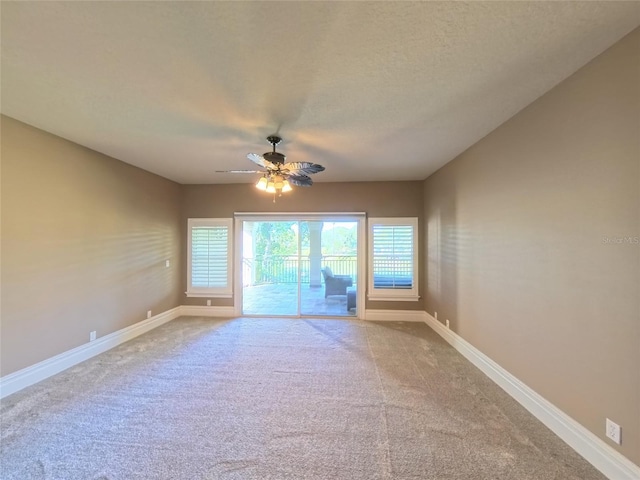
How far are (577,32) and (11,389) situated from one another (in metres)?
5.29

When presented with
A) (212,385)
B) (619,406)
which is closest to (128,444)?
(212,385)

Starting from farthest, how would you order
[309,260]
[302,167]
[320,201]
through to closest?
1. [309,260]
2. [320,201]
3. [302,167]

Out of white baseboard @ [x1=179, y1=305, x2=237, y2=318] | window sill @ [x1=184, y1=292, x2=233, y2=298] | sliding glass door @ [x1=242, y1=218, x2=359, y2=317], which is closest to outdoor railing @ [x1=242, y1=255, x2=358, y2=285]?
sliding glass door @ [x1=242, y1=218, x2=359, y2=317]

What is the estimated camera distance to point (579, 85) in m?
1.90

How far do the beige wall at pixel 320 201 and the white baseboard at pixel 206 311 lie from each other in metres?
0.10

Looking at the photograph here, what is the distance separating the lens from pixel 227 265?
5.39 m

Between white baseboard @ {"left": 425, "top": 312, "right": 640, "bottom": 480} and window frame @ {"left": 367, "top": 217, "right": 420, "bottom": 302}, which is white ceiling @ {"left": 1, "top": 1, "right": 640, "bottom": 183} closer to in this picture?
window frame @ {"left": 367, "top": 217, "right": 420, "bottom": 302}

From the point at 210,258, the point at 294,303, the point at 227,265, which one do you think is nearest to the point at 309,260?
the point at 294,303

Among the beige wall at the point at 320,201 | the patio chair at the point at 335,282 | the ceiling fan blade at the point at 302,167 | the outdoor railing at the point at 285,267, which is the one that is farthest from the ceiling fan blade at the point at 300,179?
the patio chair at the point at 335,282

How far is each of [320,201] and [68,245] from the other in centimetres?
373

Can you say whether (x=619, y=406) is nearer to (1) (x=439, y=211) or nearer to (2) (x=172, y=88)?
(1) (x=439, y=211)

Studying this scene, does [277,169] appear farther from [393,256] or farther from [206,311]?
[206,311]

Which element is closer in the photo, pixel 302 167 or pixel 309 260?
pixel 302 167

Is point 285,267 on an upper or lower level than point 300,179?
lower
